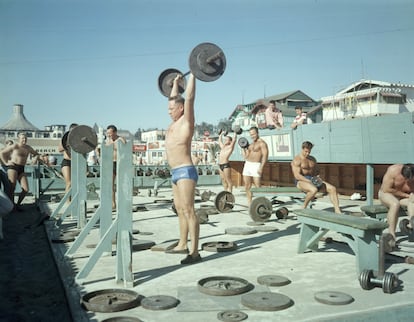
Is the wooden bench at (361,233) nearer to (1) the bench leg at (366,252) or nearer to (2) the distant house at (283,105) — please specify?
(1) the bench leg at (366,252)

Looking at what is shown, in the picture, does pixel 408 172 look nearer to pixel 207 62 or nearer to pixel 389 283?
pixel 389 283

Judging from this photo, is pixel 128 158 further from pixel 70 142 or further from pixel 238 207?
pixel 238 207

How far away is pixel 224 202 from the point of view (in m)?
7.99

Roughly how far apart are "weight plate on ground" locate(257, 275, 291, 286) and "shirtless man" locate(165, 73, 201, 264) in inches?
35.6

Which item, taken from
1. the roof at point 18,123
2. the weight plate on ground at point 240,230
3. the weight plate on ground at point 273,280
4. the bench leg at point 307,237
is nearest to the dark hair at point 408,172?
the bench leg at point 307,237

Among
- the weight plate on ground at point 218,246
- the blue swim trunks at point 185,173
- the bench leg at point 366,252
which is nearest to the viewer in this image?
the bench leg at point 366,252

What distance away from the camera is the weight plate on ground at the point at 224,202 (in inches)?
312

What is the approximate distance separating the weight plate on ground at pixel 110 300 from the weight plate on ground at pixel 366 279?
189cm

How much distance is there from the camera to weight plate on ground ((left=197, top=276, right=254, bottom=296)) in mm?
3316

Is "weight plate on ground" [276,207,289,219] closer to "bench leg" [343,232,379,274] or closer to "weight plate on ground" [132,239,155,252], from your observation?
"weight plate on ground" [132,239,155,252]

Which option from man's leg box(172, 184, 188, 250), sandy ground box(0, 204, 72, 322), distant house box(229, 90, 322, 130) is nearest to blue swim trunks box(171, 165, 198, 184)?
man's leg box(172, 184, 188, 250)

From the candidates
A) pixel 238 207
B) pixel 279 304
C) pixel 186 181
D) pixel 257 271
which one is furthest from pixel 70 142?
pixel 238 207

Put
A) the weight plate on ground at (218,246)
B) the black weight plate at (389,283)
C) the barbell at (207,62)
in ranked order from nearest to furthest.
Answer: the black weight plate at (389,283)
the barbell at (207,62)
the weight plate on ground at (218,246)

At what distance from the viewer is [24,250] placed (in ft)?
19.6
